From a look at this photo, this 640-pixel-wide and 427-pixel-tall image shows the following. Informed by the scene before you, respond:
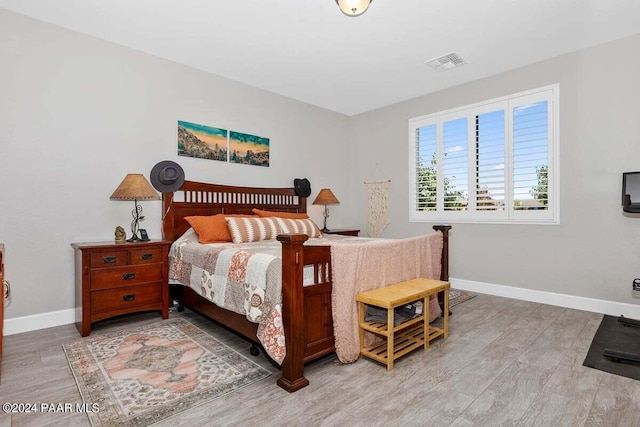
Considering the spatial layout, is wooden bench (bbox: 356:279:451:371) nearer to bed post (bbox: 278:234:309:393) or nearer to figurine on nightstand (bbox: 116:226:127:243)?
bed post (bbox: 278:234:309:393)

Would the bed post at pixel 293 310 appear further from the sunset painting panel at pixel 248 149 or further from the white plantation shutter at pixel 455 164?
the white plantation shutter at pixel 455 164

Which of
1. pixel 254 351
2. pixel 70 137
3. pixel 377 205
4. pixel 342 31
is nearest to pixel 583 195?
pixel 377 205

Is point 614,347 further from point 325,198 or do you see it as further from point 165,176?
point 165,176

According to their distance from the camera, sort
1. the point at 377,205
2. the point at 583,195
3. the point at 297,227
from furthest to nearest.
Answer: the point at 377,205, the point at 297,227, the point at 583,195

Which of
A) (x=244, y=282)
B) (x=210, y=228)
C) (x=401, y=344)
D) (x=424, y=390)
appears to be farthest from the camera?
(x=210, y=228)

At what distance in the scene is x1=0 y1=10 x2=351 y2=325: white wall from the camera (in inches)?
116

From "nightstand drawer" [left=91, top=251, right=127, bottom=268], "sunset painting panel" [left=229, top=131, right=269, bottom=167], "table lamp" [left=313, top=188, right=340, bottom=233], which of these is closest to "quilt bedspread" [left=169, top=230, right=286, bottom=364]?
"nightstand drawer" [left=91, top=251, right=127, bottom=268]

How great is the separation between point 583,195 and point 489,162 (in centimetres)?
105

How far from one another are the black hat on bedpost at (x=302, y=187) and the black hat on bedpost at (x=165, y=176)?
1740 mm

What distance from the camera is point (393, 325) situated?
229 centimetres

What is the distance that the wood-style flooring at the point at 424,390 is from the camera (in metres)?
1.72

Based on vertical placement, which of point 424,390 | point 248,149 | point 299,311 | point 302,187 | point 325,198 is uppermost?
point 248,149

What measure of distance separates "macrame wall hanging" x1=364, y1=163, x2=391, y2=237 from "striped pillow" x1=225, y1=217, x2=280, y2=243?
2211mm

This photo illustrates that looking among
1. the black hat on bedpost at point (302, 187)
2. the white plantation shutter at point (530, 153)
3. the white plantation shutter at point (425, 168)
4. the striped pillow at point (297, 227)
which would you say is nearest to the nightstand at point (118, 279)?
the striped pillow at point (297, 227)
